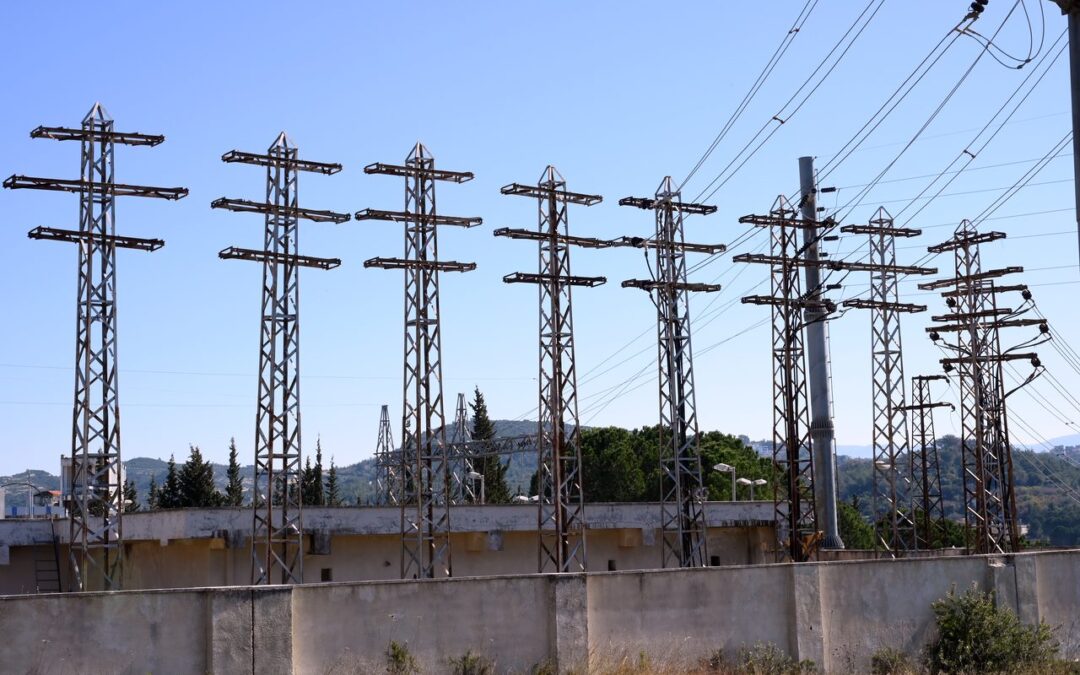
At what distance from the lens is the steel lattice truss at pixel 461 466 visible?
214 feet

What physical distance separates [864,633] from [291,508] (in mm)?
19726

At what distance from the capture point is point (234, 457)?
11469cm

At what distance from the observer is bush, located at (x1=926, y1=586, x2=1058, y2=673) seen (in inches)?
998

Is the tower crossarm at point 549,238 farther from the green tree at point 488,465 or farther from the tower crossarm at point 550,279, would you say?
the green tree at point 488,465

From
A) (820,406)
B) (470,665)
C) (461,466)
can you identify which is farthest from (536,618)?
(461,466)

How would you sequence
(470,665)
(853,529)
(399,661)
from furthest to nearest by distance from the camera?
(853,529) < (470,665) < (399,661)

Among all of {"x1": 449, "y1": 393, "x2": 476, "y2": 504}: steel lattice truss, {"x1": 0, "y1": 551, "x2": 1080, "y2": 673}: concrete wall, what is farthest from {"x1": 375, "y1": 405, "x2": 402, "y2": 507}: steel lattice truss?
{"x1": 0, "y1": 551, "x2": 1080, "y2": 673}: concrete wall

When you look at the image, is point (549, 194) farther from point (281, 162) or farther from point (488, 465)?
point (488, 465)

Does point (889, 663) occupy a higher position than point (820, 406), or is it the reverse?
point (820, 406)

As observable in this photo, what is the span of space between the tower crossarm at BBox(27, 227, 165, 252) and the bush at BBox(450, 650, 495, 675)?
709 inches

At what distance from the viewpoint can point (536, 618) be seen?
73.3 feet

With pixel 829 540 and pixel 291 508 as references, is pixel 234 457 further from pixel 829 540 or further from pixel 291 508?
pixel 291 508

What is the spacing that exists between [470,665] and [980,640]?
34.7ft

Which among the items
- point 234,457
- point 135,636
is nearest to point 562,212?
point 135,636
